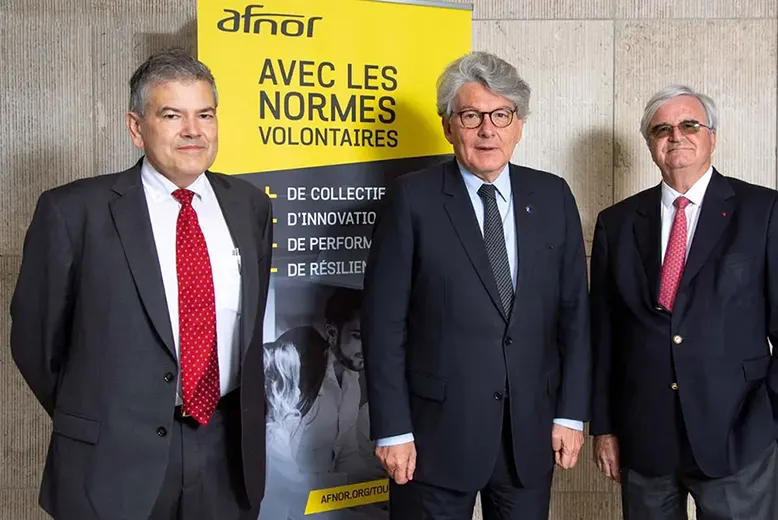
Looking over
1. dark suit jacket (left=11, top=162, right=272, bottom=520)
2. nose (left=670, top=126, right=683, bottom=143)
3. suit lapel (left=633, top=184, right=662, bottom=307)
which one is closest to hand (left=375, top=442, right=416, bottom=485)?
dark suit jacket (left=11, top=162, right=272, bottom=520)

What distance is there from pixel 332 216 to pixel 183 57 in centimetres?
92

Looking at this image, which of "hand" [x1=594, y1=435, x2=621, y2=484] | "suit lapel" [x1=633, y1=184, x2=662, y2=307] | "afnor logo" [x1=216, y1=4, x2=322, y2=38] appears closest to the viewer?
"suit lapel" [x1=633, y1=184, x2=662, y2=307]

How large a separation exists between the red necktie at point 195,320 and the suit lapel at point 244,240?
8 cm

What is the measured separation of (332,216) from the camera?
8.42 ft

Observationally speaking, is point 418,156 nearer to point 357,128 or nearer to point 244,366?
point 357,128

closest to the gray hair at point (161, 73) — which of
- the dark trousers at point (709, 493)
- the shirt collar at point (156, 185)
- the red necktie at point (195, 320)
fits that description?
the shirt collar at point (156, 185)

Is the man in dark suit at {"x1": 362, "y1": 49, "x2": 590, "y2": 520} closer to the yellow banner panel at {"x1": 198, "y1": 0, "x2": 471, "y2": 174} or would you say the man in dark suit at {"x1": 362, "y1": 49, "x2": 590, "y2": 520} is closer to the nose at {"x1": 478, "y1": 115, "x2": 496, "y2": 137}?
the nose at {"x1": 478, "y1": 115, "x2": 496, "y2": 137}

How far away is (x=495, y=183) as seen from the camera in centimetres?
199

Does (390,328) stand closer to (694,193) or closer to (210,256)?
(210,256)

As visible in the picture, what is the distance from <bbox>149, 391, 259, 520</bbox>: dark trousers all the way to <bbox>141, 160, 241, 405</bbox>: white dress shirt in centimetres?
7

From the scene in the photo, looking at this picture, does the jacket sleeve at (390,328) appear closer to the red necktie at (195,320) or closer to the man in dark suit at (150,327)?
the man in dark suit at (150,327)

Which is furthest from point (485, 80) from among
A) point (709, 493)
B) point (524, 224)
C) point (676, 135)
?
point (709, 493)

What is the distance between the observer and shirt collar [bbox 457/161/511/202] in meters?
1.99

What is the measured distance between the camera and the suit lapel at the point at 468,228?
1886 mm
